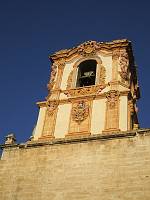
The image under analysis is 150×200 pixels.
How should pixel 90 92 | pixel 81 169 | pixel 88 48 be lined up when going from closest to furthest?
pixel 81 169, pixel 90 92, pixel 88 48

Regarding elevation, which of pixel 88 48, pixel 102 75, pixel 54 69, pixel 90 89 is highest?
pixel 88 48

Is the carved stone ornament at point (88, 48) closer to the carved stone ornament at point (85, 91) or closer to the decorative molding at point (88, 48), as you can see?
the decorative molding at point (88, 48)

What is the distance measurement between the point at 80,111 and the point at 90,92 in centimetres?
140

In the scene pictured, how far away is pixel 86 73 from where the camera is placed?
25.0m

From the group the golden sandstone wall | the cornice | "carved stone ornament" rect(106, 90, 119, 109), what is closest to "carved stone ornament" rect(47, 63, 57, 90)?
the cornice

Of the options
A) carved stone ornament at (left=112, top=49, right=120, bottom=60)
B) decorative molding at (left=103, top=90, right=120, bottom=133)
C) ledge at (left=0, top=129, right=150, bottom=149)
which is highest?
carved stone ornament at (left=112, top=49, right=120, bottom=60)

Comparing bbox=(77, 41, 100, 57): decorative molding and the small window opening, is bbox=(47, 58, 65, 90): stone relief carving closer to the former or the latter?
the small window opening

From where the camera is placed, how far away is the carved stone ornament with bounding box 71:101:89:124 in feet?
71.4

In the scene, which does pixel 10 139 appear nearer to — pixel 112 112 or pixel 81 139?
pixel 81 139

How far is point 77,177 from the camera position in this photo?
61.5 ft

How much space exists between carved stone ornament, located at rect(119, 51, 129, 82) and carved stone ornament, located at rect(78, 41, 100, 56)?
1679 mm

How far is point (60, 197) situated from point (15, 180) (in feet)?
8.42

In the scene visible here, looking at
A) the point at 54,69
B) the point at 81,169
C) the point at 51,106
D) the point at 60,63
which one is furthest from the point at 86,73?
the point at 81,169

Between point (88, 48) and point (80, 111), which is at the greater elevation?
point (88, 48)
